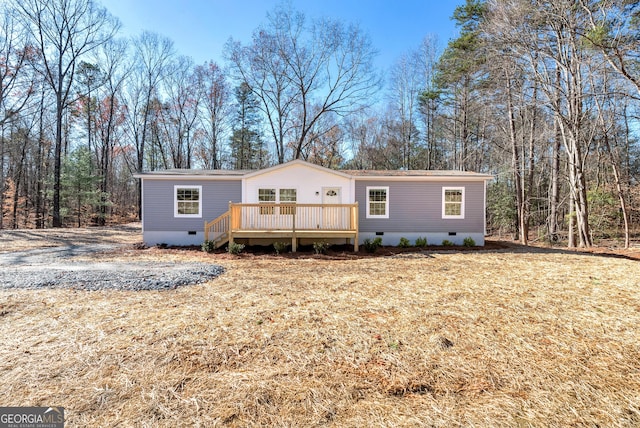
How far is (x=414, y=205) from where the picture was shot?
11039 mm

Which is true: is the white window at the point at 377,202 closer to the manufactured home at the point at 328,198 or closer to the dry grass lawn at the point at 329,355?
the manufactured home at the point at 328,198

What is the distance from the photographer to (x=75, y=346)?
285 centimetres

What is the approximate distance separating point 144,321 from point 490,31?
1579 centimetres

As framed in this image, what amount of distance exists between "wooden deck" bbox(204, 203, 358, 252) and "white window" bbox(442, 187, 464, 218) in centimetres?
405

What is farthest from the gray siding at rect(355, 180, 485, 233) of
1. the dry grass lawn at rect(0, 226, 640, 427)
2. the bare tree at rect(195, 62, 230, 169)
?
the bare tree at rect(195, 62, 230, 169)

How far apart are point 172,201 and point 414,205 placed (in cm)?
948

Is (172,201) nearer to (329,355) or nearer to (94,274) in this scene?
(94,274)

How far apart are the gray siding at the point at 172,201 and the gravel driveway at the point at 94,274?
2.99 meters

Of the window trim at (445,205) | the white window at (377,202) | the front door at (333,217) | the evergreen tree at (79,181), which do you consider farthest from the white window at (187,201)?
the evergreen tree at (79,181)

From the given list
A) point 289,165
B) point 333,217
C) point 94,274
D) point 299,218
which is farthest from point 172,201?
point 333,217

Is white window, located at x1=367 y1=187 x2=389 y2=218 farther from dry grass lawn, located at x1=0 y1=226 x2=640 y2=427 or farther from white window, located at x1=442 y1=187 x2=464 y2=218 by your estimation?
dry grass lawn, located at x1=0 y1=226 x2=640 y2=427

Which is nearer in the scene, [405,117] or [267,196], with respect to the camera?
[267,196]

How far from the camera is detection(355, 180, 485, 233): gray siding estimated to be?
11.0m

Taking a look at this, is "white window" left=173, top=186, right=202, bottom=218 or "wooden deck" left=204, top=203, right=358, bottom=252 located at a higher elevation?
"white window" left=173, top=186, right=202, bottom=218
